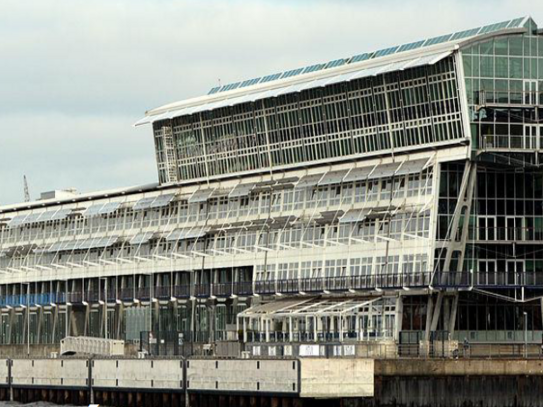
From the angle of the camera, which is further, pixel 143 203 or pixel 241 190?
pixel 143 203

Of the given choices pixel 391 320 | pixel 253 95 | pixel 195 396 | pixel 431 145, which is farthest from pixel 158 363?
pixel 253 95

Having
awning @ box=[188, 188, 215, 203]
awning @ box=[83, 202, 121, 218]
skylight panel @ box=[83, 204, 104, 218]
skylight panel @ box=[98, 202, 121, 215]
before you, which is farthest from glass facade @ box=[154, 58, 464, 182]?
skylight panel @ box=[83, 204, 104, 218]

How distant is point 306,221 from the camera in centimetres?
15025

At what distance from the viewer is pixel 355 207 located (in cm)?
14525

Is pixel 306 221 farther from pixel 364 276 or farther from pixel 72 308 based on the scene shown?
pixel 72 308

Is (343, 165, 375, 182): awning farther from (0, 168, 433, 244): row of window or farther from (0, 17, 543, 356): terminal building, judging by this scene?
(0, 168, 433, 244): row of window

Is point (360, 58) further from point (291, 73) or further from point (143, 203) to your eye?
point (143, 203)

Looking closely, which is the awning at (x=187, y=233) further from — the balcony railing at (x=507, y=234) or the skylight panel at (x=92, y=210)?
the balcony railing at (x=507, y=234)

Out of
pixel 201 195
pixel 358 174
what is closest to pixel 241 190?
pixel 201 195

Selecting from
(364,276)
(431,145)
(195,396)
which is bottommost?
(195,396)

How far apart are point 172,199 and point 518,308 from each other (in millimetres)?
44860

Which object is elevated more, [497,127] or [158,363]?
[497,127]

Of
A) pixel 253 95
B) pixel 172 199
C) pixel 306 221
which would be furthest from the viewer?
pixel 172 199

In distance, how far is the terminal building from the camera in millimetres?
137125
